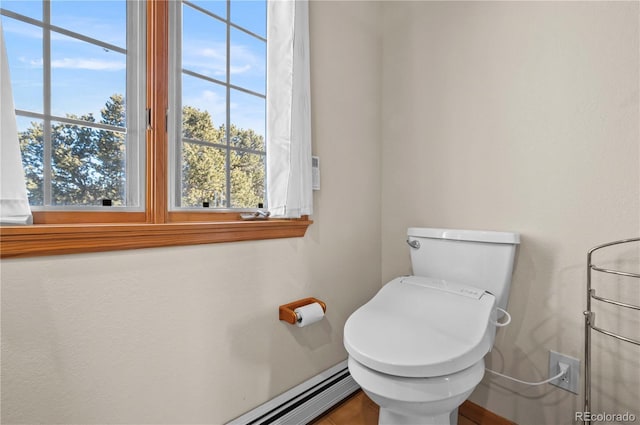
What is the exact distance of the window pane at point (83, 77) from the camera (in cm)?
80

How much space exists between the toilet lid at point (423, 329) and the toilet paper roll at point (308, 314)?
21cm

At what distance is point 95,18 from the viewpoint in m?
0.86

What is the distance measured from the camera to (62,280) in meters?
0.72

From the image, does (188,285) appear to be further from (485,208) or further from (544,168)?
(544,168)

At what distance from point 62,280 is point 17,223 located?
0.16 m

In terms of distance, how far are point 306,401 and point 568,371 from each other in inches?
38.2

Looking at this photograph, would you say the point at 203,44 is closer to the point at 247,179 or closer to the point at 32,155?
the point at 247,179

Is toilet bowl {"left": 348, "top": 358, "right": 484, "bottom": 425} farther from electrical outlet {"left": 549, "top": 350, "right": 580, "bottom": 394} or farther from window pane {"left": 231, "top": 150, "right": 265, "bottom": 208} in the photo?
window pane {"left": 231, "top": 150, "right": 265, "bottom": 208}

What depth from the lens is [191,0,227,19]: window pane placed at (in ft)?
3.46

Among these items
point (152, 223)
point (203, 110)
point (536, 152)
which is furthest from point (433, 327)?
point (203, 110)

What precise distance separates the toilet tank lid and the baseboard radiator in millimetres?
738

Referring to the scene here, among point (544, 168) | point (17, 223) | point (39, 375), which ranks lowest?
point (39, 375)

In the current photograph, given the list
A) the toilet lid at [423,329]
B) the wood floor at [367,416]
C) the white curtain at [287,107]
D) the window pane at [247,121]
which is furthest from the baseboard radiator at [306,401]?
the window pane at [247,121]

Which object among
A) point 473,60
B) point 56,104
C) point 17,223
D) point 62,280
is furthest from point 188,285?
point 473,60
